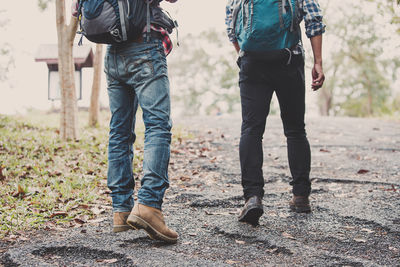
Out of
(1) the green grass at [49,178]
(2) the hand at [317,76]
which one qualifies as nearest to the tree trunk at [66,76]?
(1) the green grass at [49,178]

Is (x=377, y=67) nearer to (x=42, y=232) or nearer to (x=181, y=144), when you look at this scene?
(x=181, y=144)

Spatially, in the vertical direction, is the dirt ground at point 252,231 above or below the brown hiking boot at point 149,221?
below

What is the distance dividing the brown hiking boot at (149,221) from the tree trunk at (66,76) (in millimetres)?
5277

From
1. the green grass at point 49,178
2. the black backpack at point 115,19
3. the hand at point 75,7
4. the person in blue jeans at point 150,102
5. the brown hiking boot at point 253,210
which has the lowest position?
the green grass at point 49,178

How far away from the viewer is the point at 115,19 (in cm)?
264

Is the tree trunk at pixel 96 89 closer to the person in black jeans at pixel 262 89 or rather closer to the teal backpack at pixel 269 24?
the person in black jeans at pixel 262 89

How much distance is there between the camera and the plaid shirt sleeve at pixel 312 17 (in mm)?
3195

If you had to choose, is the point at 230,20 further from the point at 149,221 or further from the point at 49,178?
the point at 49,178

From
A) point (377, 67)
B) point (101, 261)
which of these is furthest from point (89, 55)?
point (377, 67)

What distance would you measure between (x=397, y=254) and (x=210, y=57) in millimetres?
34863

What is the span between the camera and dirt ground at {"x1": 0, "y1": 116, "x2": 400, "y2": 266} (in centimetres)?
257

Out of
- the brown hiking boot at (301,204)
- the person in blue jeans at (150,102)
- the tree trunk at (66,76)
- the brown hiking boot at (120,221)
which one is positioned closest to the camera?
the person in blue jeans at (150,102)

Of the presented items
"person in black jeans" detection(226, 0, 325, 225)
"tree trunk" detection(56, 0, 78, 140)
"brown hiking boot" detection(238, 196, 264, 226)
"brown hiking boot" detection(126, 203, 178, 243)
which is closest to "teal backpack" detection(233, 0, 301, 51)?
"person in black jeans" detection(226, 0, 325, 225)

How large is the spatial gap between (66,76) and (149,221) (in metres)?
5.51
